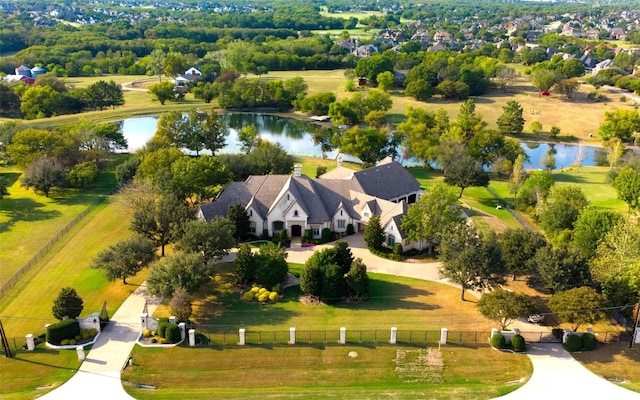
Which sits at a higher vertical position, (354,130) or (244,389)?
(354,130)

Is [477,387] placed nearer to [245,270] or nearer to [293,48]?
[245,270]

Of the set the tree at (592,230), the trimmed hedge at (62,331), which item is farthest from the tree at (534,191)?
the trimmed hedge at (62,331)

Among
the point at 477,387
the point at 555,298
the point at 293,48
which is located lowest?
the point at 477,387

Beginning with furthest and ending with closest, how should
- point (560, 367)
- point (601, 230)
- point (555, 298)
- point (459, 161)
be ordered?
1. point (459, 161)
2. point (601, 230)
3. point (555, 298)
4. point (560, 367)

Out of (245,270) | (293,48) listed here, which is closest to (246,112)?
(293,48)

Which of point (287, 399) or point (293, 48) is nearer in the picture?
point (287, 399)

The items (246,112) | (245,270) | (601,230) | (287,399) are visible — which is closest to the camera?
(287,399)
